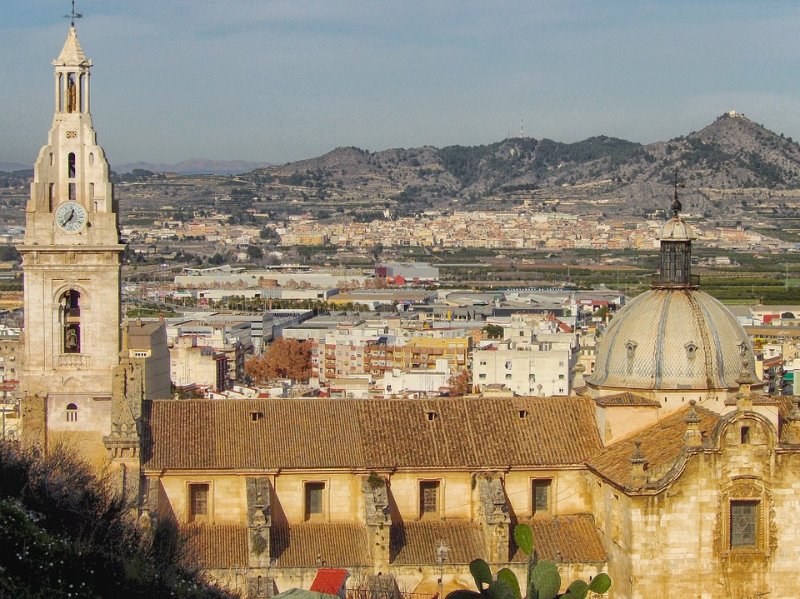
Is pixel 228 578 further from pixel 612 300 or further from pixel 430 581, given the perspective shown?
pixel 612 300

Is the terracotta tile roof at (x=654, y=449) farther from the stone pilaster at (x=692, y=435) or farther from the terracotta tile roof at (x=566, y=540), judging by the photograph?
the terracotta tile roof at (x=566, y=540)

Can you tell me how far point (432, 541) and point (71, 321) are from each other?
10.2 metres

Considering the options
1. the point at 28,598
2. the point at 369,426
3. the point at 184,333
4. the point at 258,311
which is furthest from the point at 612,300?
the point at 28,598

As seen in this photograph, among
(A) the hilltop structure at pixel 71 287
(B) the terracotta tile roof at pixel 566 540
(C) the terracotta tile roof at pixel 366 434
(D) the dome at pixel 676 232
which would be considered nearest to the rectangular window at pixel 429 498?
(C) the terracotta tile roof at pixel 366 434

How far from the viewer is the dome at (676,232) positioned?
43.2 metres

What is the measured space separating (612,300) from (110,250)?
156 m

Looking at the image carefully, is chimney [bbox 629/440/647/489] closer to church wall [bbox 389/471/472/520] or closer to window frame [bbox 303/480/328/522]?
church wall [bbox 389/471/472/520]

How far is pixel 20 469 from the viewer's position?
111 feet

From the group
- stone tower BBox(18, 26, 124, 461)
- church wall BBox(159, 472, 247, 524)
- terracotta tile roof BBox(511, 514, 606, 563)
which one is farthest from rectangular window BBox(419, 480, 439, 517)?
stone tower BBox(18, 26, 124, 461)

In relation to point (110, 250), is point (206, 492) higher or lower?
lower

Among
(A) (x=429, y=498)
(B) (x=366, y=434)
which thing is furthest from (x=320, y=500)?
(A) (x=429, y=498)

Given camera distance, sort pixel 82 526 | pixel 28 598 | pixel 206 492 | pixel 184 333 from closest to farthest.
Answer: pixel 28 598, pixel 82 526, pixel 206 492, pixel 184 333

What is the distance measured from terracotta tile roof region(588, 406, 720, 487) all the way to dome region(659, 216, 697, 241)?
4832mm

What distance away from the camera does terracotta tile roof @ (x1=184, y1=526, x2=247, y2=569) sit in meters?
38.1
